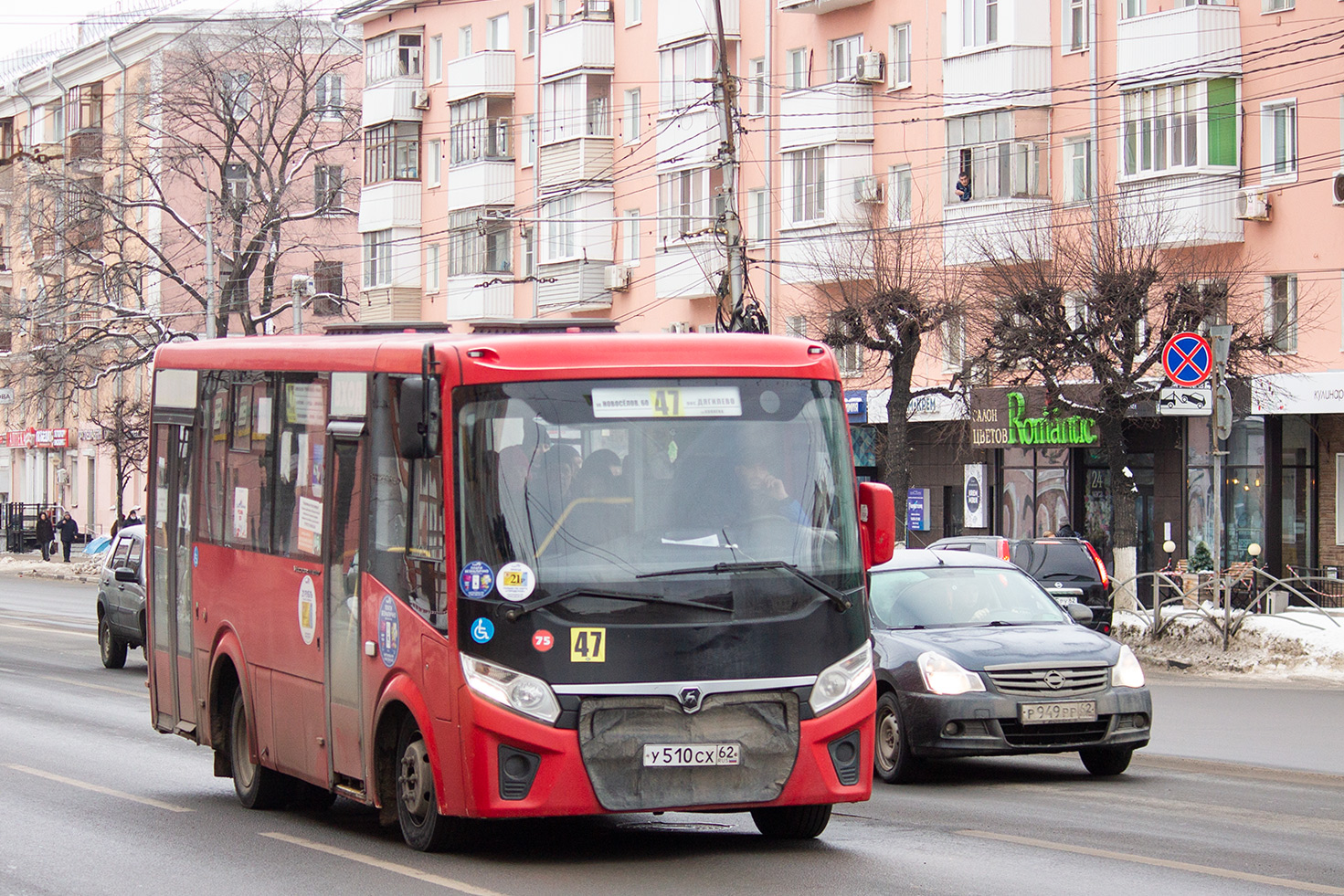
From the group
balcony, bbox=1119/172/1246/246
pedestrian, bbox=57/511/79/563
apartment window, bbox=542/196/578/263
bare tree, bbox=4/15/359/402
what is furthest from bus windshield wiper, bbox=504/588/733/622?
pedestrian, bbox=57/511/79/563

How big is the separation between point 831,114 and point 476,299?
1509cm

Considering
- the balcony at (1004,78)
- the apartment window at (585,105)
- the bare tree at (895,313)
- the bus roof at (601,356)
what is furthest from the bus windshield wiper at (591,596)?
the apartment window at (585,105)

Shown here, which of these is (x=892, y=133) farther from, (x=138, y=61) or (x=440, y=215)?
(x=138, y=61)

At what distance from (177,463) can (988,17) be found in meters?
30.1

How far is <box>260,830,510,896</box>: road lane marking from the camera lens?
8.95 m

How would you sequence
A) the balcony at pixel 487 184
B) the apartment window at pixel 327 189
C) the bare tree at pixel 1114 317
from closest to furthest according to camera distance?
the bare tree at pixel 1114 317 < the balcony at pixel 487 184 < the apartment window at pixel 327 189

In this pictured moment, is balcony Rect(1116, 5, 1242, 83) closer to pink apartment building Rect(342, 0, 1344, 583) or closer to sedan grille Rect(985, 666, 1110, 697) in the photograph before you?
pink apartment building Rect(342, 0, 1344, 583)

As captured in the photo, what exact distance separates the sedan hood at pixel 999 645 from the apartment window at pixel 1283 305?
22.2 metres

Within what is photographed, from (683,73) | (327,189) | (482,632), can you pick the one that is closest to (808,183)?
(683,73)

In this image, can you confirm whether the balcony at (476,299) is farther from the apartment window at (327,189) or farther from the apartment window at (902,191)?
the apartment window at (902,191)

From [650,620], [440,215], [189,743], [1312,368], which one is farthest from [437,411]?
[440,215]

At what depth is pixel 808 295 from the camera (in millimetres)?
43938

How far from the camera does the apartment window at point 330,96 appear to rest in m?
56.4

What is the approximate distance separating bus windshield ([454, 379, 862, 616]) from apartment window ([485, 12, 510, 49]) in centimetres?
4780
